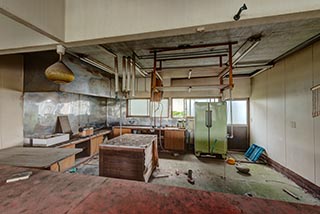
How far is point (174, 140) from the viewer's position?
17.7 feet

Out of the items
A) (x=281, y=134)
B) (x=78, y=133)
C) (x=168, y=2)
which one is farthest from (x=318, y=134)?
(x=78, y=133)

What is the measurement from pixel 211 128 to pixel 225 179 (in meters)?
1.85

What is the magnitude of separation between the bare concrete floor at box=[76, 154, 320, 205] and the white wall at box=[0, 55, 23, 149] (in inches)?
59.1

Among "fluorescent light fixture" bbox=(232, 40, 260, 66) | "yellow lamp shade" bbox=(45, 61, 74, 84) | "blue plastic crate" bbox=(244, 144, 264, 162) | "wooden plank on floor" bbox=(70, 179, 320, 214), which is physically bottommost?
"blue plastic crate" bbox=(244, 144, 264, 162)

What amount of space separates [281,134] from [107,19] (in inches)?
175

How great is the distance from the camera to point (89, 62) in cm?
363

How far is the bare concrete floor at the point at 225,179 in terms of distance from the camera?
2719 millimetres

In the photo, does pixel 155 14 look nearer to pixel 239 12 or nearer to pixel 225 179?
pixel 239 12

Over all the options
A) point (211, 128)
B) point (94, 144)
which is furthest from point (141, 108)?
point (211, 128)

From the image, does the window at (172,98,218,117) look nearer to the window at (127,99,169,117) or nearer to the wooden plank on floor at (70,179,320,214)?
the window at (127,99,169,117)

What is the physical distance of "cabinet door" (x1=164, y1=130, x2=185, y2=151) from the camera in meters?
5.32

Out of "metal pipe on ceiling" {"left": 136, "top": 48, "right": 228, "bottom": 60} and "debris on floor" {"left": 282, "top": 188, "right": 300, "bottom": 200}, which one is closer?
"debris on floor" {"left": 282, "top": 188, "right": 300, "bottom": 200}

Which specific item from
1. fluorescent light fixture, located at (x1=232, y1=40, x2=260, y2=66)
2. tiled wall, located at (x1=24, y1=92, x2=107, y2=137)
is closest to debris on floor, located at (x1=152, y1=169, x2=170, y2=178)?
tiled wall, located at (x1=24, y1=92, x2=107, y2=137)

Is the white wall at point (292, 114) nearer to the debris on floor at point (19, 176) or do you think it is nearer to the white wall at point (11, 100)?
the debris on floor at point (19, 176)
